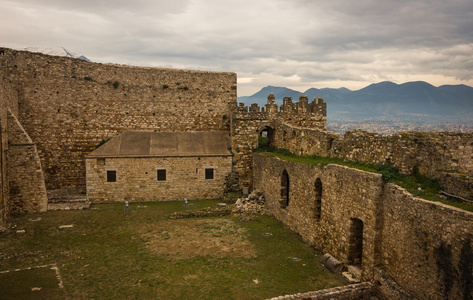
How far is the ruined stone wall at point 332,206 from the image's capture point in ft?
30.6

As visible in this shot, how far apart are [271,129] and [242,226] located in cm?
931

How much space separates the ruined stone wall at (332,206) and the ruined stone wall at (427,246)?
1.58ft

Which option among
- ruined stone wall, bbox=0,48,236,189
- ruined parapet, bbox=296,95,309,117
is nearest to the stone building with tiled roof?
ruined stone wall, bbox=0,48,236,189

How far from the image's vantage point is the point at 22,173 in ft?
57.6

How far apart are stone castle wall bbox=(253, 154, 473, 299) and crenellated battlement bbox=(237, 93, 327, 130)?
727cm

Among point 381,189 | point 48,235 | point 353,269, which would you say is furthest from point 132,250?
point 381,189

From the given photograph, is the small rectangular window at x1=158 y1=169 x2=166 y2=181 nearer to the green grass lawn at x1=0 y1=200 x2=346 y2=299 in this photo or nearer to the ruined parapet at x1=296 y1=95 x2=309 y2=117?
the green grass lawn at x1=0 y1=200 x2=346 y2=299

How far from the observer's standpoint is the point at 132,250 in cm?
1273

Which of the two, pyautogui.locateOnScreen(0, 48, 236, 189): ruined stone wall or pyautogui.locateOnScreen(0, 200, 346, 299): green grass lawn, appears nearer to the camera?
pyautogui.locateOnScreen(0, 200, 346, 299): green grass lawn

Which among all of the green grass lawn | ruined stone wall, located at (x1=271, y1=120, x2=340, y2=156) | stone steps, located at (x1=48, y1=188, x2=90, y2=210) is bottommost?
the green grass lawn

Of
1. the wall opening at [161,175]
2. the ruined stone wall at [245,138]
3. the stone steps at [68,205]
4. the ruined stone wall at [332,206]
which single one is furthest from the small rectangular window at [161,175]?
the ruined stone wall at [332,206]

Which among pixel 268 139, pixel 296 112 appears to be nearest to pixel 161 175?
pixel 268 139

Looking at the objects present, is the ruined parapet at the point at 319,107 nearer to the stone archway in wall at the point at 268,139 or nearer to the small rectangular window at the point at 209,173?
the stone archway in wall at the point at 268,139

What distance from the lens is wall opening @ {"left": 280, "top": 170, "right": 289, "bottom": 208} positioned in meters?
16.4
